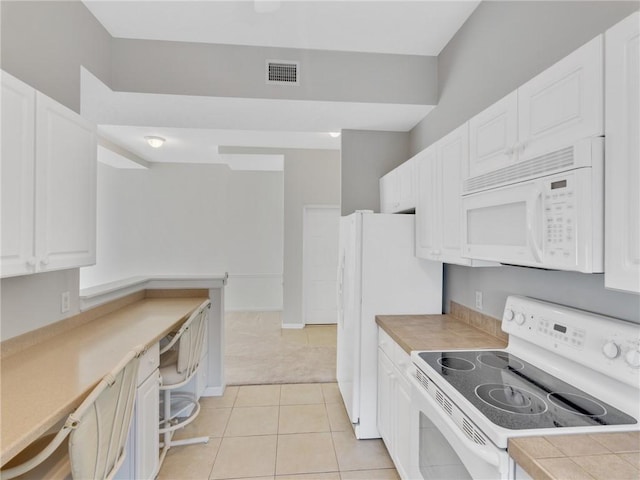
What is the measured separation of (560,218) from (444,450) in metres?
0.97

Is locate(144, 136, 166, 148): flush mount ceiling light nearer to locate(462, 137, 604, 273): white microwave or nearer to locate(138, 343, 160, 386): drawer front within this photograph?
locate(138, 343, 160, 386): drawer front

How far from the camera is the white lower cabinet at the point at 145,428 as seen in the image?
1749 mm

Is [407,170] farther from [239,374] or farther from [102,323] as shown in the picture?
[239,374]

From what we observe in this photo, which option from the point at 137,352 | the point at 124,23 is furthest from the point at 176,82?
the point at 137,352

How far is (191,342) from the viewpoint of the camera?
2309mm

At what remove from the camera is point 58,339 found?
73.6 inches

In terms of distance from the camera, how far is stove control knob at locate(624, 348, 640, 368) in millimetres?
1021

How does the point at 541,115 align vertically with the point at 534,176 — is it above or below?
above

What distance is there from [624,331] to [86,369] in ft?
6.83

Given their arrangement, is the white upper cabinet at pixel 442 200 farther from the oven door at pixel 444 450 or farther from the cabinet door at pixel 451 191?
the oven door at pixel 444 450

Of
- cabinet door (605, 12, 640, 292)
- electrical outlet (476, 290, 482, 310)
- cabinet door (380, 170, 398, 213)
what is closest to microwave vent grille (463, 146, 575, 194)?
cabinet door (605, 12, 640, 292)

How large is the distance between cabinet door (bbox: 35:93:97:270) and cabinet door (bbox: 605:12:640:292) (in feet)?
6.93

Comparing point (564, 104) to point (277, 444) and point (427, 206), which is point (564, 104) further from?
point (277, 444)

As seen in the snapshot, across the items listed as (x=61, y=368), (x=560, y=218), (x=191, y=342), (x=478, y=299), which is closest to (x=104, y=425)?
(x=61, y=368)
